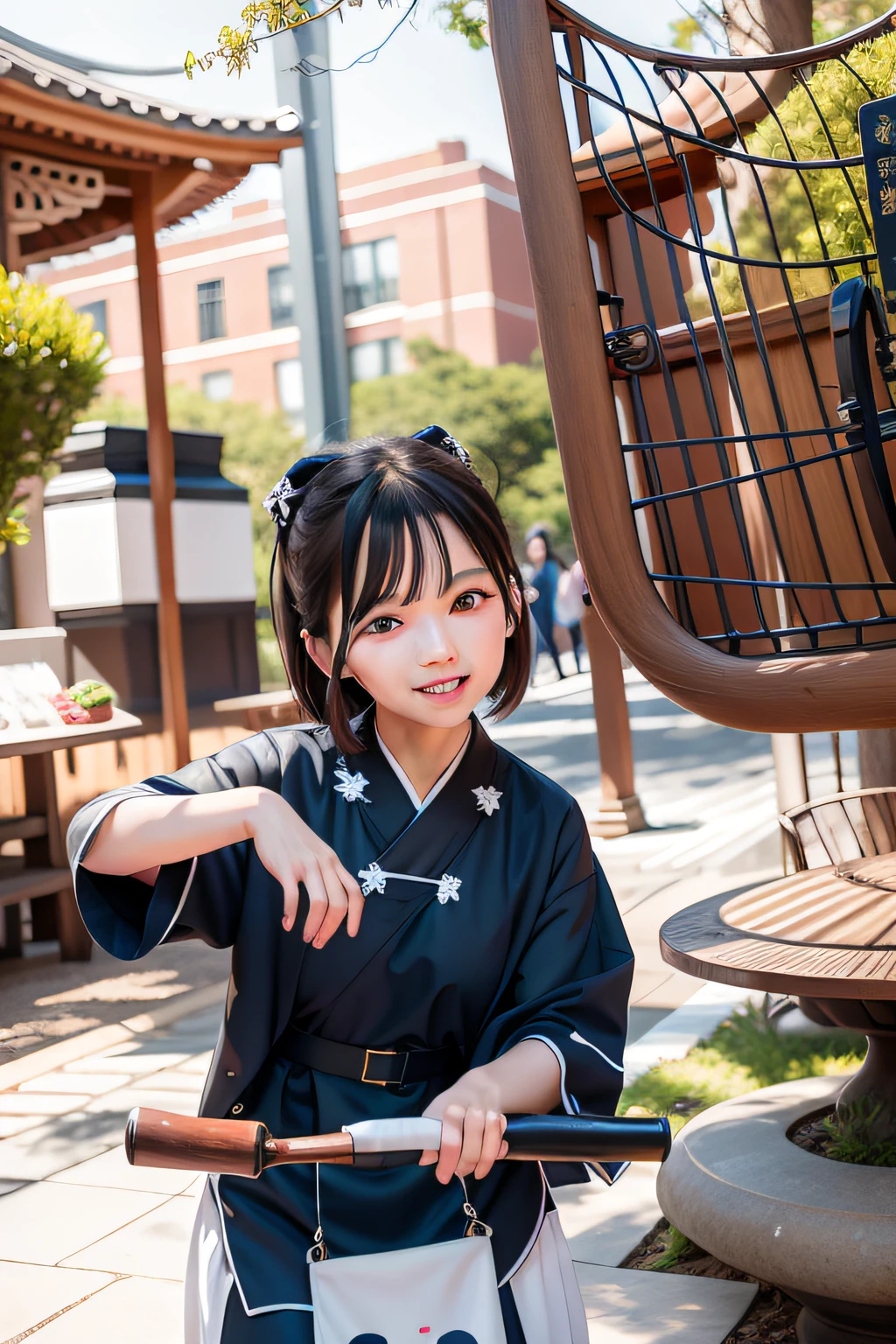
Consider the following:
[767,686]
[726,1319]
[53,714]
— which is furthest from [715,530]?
[53,714]

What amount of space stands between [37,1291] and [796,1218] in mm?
1480

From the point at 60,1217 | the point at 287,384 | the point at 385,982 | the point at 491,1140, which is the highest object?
the point at 287,384

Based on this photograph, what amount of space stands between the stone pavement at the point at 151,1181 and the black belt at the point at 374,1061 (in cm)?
106

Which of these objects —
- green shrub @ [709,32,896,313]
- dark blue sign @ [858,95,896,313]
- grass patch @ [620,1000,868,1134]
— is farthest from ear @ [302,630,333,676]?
grass patch @ [620,1000,868,1134]

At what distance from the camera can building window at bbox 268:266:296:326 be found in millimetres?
32062

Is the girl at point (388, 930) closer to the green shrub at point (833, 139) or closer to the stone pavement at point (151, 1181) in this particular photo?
the green shrub at point (833, 139)

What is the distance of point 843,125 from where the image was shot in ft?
5.72

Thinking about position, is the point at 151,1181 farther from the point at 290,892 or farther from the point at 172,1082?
the point at 290,892

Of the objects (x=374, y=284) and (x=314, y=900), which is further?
(x=374, y=284)

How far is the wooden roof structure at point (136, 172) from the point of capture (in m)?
5.24

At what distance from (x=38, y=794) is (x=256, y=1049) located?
12.8ft

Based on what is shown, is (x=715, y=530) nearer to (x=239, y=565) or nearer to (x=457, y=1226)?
(x=457, y=1226)

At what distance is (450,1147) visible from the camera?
103 centimetres

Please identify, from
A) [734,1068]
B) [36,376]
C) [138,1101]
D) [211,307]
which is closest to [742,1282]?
[734,1068]
